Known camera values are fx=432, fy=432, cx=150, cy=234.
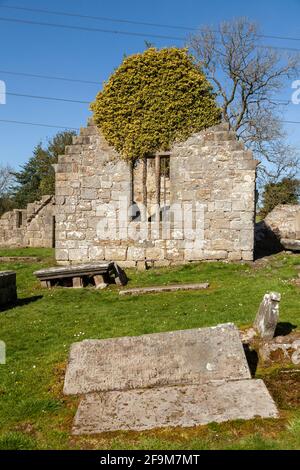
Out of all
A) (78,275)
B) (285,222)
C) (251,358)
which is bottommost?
(251,358)

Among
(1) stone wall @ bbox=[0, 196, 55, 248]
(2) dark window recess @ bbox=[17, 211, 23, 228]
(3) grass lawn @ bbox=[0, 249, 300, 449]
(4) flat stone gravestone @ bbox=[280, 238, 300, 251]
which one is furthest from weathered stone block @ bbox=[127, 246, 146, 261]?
(2) dark window recess @ bbox=[17, 211, 23, 228]

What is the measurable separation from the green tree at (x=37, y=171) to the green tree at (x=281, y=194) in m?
20.3

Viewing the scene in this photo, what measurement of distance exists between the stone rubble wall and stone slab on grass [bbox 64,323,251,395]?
12.3 metres

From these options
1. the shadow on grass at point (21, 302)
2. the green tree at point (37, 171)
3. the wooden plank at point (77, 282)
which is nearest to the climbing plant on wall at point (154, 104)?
the wooden plank at point (77, 282)

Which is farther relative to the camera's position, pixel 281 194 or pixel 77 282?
pixel 281 194

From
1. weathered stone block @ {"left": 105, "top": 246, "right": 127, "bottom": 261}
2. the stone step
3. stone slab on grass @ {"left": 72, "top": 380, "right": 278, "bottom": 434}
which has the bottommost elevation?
stone slab on grass @ {"left": 72, "top": 380, "right": 278, "bottom": 434}

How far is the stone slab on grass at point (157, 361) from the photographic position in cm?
542

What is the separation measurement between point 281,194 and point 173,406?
26.4 meters

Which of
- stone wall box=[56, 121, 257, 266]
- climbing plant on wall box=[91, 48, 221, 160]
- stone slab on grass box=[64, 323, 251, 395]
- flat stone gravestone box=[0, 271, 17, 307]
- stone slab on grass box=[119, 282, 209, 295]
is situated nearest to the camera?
stone slab on grass box=[64, 323, 251, 395]

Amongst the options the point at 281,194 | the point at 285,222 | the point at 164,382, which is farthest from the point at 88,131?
the point at 281,194

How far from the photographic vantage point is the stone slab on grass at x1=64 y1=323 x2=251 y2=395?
5.42 m

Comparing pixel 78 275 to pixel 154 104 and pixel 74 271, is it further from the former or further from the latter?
pixel 154 104

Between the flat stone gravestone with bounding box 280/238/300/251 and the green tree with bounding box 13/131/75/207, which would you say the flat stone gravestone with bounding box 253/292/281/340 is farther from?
the green tree with bounding box 13/131/75/207

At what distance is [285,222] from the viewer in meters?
18.4
